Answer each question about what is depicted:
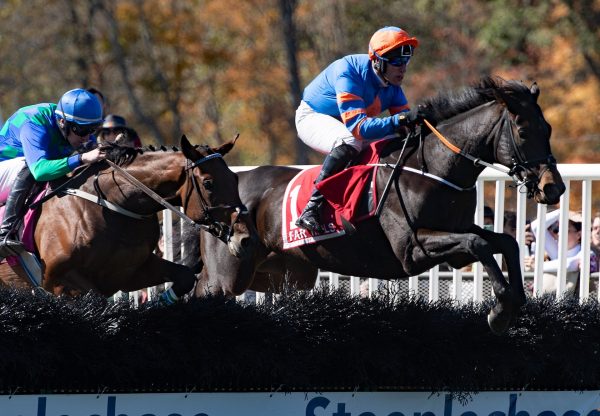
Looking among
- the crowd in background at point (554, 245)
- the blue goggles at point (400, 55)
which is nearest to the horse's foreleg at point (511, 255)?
the blue goggles at point (400, 55)

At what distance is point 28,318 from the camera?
15.9 feet

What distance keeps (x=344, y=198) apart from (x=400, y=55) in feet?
2.95

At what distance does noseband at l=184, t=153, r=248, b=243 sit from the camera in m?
5.96

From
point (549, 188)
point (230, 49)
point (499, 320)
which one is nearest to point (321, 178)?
point (549, 188)

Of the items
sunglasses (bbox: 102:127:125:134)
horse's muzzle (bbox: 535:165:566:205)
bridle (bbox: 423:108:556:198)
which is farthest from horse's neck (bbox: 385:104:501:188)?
sunglasses (bbox: 102:127:125:134)

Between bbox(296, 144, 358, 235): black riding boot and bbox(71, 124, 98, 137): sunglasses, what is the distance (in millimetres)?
1323

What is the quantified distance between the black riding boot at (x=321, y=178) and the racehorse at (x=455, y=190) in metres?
0.17

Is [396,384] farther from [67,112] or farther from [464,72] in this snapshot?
[464,72]

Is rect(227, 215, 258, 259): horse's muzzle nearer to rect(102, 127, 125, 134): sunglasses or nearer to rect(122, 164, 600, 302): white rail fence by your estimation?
rect(122, 164, 600, 302): white rail fence

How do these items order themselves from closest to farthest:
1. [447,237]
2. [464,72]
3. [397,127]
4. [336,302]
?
[336,302] → [447,237] → [397,127] → [464,72]

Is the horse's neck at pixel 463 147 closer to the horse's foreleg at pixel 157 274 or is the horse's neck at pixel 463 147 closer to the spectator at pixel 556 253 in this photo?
the spectator at pixel 556 253

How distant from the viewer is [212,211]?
6.02 meters

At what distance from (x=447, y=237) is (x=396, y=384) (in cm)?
99

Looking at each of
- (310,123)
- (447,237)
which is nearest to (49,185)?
(310,123)
